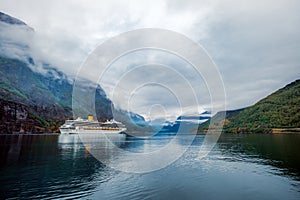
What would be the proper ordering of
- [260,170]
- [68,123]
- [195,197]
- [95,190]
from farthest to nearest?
1. [68,123]
2. [260,170]
3. [95,190]
4. [195,197]

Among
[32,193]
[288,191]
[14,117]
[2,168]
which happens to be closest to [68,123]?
[14,117]

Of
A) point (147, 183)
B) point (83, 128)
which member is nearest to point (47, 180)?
point (147, 183)

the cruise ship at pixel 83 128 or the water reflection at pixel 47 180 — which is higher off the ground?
the cruise ship at pixel 83 128

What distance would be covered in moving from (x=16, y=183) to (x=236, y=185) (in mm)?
26702

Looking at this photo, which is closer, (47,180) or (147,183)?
(147,183)

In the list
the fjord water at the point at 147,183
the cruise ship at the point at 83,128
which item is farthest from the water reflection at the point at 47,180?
the cruise ship at the point at 83,128

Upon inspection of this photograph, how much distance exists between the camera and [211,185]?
23.7m

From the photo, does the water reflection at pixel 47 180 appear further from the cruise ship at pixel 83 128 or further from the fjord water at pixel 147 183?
the cruise ship at pixel 83 128

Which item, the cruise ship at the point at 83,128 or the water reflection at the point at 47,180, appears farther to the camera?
the cruise ship at the point at 83,128

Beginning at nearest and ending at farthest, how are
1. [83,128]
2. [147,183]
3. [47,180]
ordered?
[147,183]
[47,180]
[83,128]

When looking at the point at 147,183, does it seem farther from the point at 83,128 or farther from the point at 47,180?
the point at 83,128

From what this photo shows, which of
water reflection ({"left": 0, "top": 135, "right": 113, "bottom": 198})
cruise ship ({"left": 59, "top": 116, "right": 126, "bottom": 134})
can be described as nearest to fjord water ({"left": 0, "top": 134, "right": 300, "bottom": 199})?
water reflection ({"left": 0, "top": 135, "right": 113, "bottom": 198})

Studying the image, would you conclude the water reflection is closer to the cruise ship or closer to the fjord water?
the fjord water

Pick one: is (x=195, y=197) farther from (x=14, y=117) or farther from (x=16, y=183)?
(x=14, y=117)
